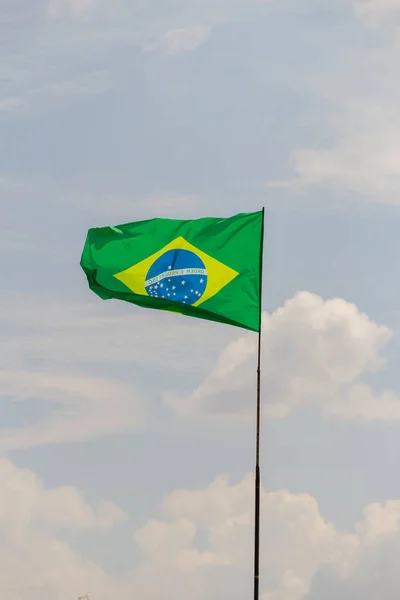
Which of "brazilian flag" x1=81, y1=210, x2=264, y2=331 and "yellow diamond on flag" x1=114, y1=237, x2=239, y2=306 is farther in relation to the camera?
"yellow diamond on flag" x1=114, y1=237, x2=239, y2=306

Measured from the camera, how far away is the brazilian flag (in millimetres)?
49031

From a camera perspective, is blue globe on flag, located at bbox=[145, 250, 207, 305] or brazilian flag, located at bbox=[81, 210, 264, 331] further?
blue globe on flag, located at bbox=[145, 250, 207, 305]

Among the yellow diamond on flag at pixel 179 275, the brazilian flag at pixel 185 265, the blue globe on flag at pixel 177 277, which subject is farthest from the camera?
the blue globe on flag at pixel 177 277

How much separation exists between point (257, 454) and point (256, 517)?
2.46 metres

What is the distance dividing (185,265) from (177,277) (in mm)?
646

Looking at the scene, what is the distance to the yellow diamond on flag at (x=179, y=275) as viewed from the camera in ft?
162

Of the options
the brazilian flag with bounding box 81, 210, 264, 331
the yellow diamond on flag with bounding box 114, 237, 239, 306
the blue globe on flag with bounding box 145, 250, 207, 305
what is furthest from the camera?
the blue globe on flag with bounding box 145, 250, 207, 305

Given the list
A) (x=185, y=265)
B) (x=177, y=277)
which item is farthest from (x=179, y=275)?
(x=185, y=265)

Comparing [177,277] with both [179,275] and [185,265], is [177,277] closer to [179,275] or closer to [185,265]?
[179,275]

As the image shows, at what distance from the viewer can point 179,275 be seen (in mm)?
49906

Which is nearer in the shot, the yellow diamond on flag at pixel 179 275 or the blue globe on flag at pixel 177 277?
the yellow diamond on flag at pixel 179 275

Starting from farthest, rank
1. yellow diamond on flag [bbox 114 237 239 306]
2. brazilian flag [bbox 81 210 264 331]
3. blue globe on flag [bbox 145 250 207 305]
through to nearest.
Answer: blue globe on flag [bbox 145 250 207 305] < yellow diamond on flag [bbox 114 237 239 306] < brazilian flag [bbox 81 210 264 331]

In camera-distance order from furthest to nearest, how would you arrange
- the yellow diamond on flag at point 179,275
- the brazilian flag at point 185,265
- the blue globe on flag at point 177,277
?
the blue globe on flag at point 177,277 < the yellow diamond on flag at point 179,275 < the brazilian flag at point 185,265

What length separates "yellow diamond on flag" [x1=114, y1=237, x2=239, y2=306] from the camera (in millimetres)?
49312
